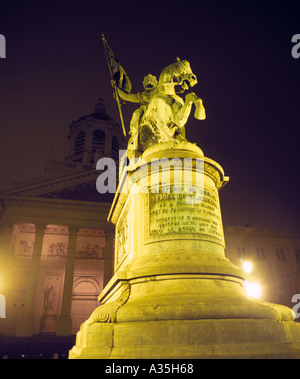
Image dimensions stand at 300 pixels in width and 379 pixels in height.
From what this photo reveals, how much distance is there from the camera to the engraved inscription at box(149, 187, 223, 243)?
16.1 feet

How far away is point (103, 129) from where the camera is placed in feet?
143

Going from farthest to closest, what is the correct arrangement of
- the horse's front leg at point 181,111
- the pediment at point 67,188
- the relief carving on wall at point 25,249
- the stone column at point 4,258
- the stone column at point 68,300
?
the relief carving on wall at point 25,249 → the pediment at point 67,188 → the stone column at point 4,258 → the stone column at point 68,300 → the horse's front leg at point 181,111

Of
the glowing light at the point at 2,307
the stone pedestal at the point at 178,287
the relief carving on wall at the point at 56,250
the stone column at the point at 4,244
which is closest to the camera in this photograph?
the stone pedestal at the point at 178,287

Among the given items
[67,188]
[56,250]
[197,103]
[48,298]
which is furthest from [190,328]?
[56,250]

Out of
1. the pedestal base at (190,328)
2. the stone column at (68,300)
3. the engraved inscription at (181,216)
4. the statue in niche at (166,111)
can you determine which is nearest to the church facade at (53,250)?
the stone column at (68,300)

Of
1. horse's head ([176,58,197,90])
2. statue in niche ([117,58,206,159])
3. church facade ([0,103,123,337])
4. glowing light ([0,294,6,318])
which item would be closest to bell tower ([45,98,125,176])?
church facade ([0,103,123,337])

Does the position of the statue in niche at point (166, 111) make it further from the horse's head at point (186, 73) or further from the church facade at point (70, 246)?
the church facade at point (70, 246)

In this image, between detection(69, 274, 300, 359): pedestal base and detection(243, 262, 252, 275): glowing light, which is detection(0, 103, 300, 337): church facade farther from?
detection(69, 274, 300, 359): pedestal base

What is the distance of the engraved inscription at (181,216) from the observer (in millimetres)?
4895

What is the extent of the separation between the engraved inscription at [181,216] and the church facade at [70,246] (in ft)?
69.4

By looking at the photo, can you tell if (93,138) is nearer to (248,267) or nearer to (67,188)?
(67,188)

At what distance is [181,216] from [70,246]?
23359 millimetres

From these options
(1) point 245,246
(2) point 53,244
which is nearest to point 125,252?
(2) point 53,244

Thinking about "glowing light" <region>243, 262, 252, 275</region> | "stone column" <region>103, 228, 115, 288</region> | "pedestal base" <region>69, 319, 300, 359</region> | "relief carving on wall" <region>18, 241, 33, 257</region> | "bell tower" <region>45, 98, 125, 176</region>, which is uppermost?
"bell tower" <region>45, 98, 125, 176</region>
